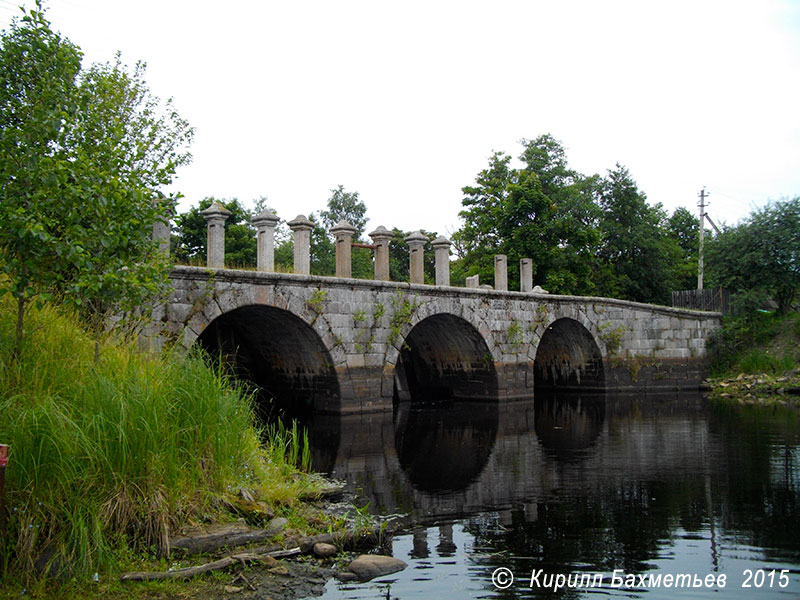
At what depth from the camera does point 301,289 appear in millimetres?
14680

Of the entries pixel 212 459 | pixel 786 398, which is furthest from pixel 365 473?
pixel 786 398

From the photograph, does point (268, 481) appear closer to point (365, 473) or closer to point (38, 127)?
point (365, 473)

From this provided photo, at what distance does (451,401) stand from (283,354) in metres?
6.40

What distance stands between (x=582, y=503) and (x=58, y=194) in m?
6.38

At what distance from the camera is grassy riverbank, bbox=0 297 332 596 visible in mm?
4641

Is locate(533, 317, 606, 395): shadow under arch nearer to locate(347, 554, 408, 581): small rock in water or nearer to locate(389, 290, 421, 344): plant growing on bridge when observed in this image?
locate(389, 290, 421, 344): plant growing on bridge

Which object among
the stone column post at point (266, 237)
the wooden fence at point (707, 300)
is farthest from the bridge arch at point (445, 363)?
the wooden fence at point (707, 300)

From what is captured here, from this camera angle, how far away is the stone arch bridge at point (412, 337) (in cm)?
1396

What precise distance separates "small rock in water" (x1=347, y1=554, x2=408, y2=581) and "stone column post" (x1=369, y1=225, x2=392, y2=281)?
440 inches

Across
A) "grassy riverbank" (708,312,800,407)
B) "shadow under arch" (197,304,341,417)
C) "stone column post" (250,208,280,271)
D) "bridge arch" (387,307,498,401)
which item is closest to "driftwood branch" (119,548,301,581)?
"stone column post" (250,208,280,271)

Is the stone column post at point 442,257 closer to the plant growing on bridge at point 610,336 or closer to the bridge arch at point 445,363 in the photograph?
the bridge arch at point 445,363

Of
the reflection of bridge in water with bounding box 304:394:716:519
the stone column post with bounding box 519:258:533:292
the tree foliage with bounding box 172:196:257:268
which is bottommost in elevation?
the reflection of bridge in water with bounding box 304:394:716:519

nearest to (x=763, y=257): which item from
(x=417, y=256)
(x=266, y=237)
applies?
(x=417, y=256)

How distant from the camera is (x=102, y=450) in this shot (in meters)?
5.04
